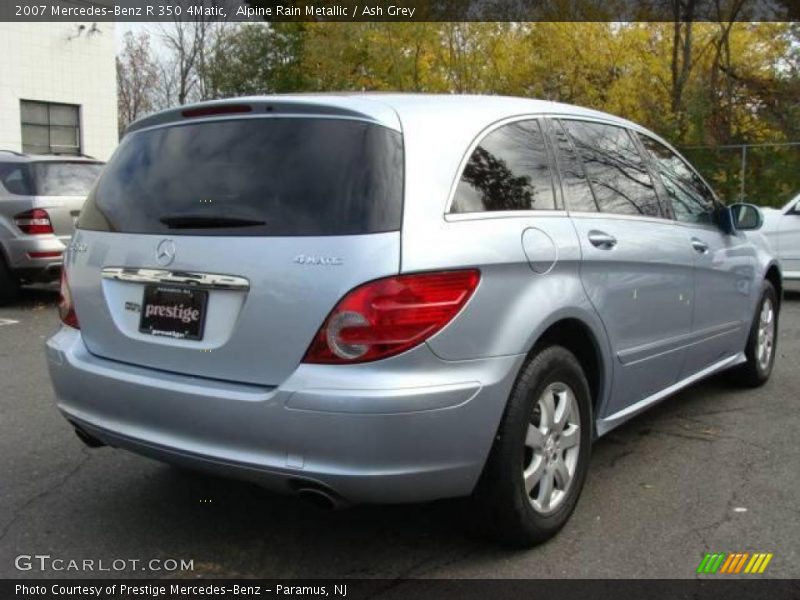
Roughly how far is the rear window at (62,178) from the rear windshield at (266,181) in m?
6.39

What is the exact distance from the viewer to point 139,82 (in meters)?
46.7

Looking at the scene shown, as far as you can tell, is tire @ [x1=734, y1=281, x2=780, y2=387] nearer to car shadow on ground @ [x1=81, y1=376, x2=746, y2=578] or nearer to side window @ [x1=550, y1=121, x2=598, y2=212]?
car shadow on ground @ [x1=81, y1=376, x2=746, y2=578]

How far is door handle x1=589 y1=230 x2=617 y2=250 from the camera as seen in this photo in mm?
3475

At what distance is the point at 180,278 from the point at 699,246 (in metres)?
2.90

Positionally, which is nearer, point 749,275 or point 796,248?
point 749,275

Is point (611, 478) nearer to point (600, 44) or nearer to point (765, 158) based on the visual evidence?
point (765, 158)

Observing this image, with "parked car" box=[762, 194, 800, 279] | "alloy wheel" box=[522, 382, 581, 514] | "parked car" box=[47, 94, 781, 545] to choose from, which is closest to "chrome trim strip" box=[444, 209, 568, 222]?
"parked car" box=[47, 94, 781, 545]

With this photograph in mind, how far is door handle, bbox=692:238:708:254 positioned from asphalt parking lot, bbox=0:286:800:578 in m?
1.06

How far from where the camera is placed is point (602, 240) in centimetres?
353

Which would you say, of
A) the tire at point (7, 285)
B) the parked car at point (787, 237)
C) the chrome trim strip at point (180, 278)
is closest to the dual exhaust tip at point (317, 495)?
the chrome trim strip at point (180, 278)

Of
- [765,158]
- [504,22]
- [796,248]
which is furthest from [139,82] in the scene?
[796,248]

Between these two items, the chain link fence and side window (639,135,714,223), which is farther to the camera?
the chain link fence

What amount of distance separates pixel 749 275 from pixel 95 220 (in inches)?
156

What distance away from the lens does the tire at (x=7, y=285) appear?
29.9 ft
